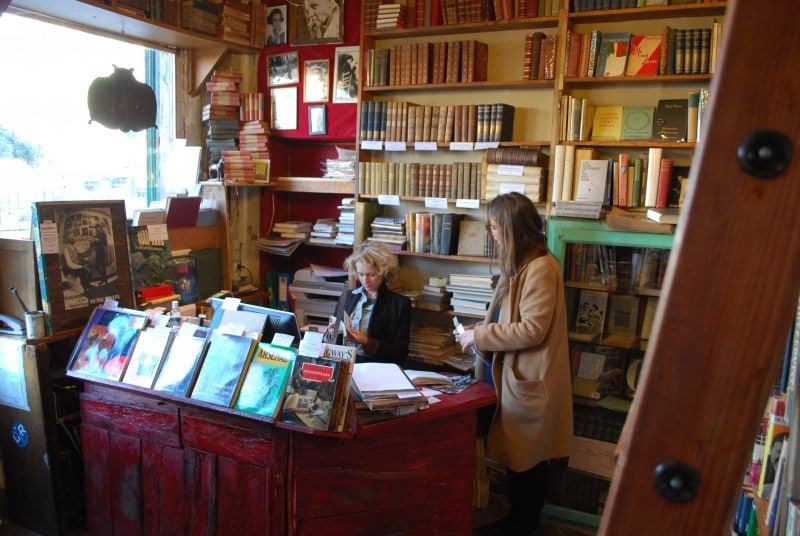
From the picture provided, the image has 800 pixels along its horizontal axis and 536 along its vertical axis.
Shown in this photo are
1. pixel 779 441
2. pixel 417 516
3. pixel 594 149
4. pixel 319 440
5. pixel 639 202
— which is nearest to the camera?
pixel 779 441

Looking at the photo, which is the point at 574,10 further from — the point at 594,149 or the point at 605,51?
the point at 594,149

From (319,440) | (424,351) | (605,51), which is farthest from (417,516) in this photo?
(605,51)

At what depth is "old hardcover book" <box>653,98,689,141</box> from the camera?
128 inches

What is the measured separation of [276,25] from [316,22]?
333 mm

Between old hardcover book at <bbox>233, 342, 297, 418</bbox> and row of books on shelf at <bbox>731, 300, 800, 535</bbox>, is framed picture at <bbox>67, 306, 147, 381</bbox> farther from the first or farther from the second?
row of books on shelf at <bbox>731, 300, 800, 535</bbox>

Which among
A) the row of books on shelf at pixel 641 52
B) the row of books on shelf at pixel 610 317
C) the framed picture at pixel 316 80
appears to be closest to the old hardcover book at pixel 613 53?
the row of books on shelf at pixel 641 52

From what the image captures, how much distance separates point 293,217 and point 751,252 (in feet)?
14.8

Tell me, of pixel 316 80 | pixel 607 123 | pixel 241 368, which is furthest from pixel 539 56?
pixel 241 368

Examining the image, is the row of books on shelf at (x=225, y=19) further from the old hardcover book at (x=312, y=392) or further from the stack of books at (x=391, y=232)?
the old hardcover book at (x=312, y=392)

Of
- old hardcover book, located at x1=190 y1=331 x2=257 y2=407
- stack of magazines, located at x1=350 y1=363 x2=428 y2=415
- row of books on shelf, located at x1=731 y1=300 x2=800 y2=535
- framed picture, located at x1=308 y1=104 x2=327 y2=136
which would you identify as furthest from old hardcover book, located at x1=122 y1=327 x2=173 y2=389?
row of books on shelf, located at x1=731 y1=300 x2=800 y2=535

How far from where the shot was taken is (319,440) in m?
2.35

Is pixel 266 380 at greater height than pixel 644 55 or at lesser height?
lesser

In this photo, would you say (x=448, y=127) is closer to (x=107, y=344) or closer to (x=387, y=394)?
(x=387, y=394)

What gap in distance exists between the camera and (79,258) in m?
3.05
